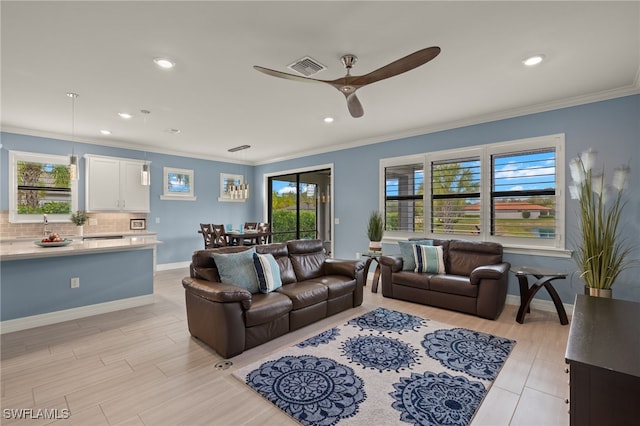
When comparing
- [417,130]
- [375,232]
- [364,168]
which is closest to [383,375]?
[375,232]

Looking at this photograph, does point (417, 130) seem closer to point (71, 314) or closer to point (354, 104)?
point (354, 104)

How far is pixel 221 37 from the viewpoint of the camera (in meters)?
2.49

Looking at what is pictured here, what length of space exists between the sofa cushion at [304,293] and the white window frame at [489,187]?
7.95 feet

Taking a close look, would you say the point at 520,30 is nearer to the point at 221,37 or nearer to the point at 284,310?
the point at 221,37

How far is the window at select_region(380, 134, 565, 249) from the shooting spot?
4.05 meters

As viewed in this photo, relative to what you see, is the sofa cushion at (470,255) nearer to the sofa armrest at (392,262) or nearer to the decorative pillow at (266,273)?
the sofa armrest at (392,262)

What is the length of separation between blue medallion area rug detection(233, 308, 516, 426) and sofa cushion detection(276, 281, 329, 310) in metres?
0.38

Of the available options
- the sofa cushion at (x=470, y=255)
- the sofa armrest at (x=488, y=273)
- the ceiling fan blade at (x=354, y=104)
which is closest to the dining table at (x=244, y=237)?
the sofa cushion at (x=470, y=255)

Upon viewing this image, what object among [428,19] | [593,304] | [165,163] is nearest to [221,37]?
[428,19]

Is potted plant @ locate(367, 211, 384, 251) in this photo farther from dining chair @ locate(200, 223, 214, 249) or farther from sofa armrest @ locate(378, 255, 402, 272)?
dining chair @ locate(200, 223, 214, 249)

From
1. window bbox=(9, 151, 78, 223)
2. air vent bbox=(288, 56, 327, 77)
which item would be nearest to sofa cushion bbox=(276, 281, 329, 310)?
air vent bbox=(288, 56, 327, 77)

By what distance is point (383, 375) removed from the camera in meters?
2.45

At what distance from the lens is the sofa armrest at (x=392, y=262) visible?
4555 mm

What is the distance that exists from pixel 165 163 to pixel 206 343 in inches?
208
